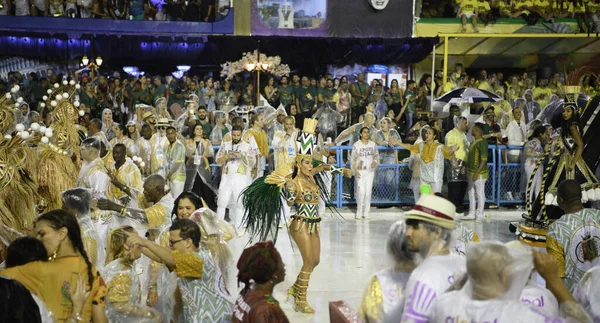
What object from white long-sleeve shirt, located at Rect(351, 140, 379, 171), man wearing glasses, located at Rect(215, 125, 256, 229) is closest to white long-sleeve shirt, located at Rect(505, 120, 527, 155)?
white long-sleeve shirt, located at Rect(351, 140, 379, 171)

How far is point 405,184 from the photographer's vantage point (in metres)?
16.5

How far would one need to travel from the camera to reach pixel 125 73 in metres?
22.8

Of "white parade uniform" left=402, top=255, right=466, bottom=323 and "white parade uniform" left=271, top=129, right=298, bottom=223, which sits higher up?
→ "white parade uniform" left=402, top=255, right=466, bottom=323

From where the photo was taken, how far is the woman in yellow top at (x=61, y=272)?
4766mm

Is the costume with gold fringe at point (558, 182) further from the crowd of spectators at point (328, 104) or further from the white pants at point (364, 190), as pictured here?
the crowd of spectators at point (328, 104)

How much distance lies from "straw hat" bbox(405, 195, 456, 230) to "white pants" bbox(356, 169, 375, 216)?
35.2 ft

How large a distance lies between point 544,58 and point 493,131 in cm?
930

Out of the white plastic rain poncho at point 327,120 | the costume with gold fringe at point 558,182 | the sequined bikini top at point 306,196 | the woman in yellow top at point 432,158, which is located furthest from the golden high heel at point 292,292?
the white plastic rain poncho at point 327,120

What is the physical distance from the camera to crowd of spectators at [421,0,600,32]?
22969mm

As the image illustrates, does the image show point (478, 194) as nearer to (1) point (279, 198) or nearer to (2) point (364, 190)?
(2) point (364, 190)

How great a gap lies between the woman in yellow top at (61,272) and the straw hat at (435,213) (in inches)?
75.1

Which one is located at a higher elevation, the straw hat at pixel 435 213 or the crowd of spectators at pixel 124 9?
the crowd of spectators at pixel 124 9

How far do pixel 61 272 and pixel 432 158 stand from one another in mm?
11083

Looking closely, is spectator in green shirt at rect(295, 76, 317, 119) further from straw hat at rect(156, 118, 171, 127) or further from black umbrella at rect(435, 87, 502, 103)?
straw hat at rect(156, 118, 171, 127)
